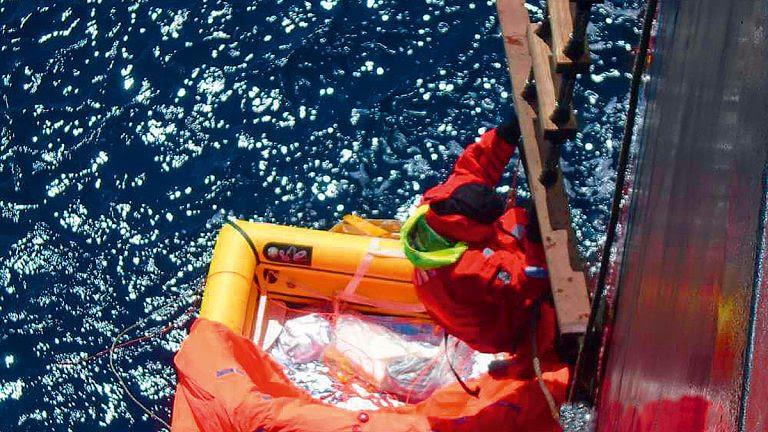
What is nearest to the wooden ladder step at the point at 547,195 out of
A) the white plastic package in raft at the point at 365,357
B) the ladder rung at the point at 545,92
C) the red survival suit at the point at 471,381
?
the ladder rung at the point at 545,92

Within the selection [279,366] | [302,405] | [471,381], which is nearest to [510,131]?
[471,381]

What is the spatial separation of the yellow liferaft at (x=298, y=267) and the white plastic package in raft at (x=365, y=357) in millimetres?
132

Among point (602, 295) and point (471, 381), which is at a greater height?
point (602, 295)

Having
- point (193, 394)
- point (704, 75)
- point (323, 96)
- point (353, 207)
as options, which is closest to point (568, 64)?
point (704, 75)

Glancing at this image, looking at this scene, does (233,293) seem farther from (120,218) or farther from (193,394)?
(120,218)

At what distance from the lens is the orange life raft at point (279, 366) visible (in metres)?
4.74

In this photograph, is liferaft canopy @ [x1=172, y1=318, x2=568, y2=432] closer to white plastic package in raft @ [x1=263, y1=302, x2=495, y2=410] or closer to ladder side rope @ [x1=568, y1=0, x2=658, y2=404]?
white plastic package in raft @ [x1=263, y1=302, x2=495, y2=410]

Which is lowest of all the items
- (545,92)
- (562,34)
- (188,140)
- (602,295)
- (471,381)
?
(471,381)

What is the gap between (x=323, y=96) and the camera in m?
7.39

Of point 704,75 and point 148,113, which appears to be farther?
point 148,113

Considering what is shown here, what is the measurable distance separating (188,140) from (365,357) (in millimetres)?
2533

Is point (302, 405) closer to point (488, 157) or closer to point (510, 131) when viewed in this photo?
point (488, 157)

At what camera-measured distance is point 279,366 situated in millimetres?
5594

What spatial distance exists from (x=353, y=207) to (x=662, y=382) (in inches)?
186
